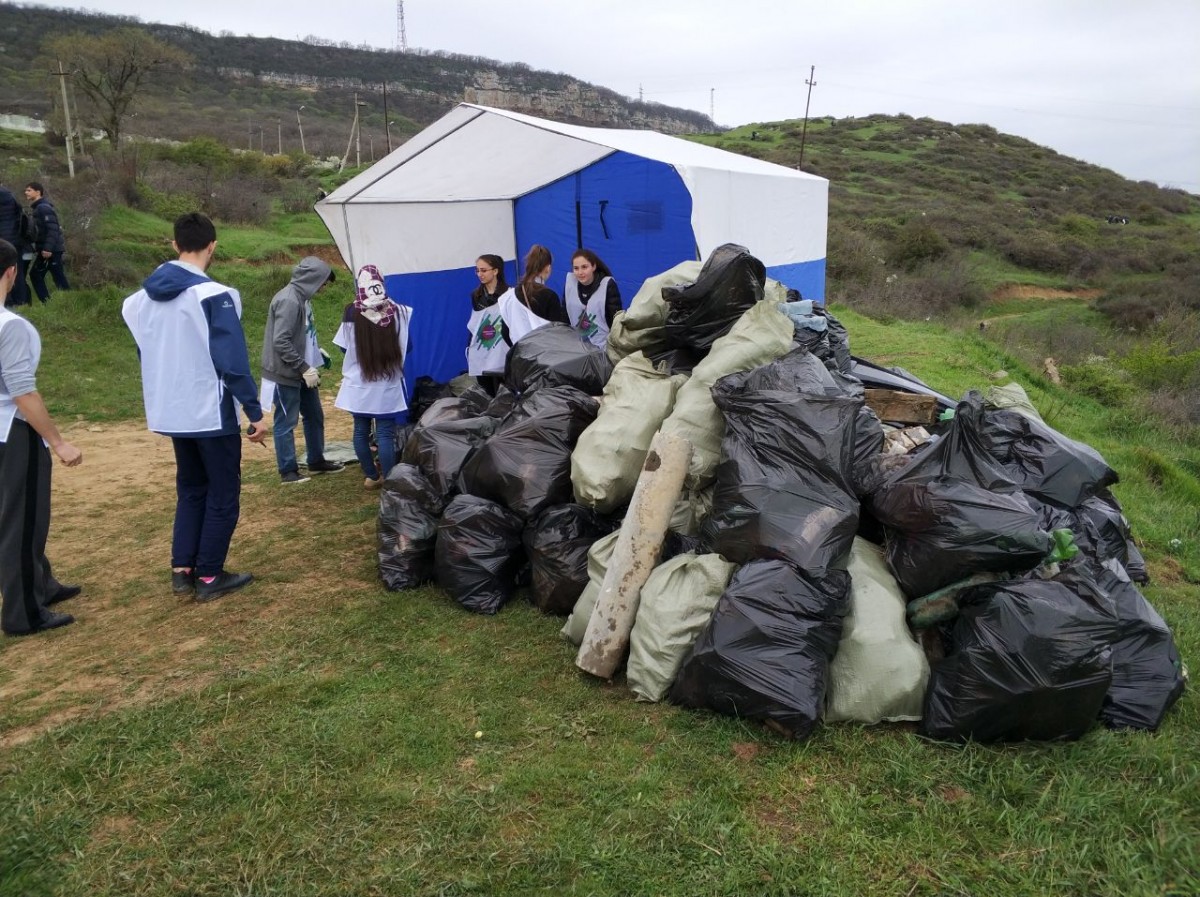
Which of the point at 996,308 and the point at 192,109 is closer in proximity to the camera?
the point at 996,308

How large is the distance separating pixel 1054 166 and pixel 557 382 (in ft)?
156

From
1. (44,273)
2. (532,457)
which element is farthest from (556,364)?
(44,273)

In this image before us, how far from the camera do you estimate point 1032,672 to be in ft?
7.45

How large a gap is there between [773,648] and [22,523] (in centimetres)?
313

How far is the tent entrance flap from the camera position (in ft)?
17.0

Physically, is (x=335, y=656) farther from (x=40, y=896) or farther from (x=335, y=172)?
(x=335, y=172)

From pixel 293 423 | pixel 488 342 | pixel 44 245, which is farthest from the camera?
pixel 44 245

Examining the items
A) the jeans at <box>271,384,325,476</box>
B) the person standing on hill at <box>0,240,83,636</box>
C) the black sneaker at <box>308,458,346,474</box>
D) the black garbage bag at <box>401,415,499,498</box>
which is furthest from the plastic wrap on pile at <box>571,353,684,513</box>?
the black sneaker at <box>308,458,346,474</box>

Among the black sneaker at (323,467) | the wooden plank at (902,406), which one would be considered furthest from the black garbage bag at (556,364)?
the black sneaker at (323,467)

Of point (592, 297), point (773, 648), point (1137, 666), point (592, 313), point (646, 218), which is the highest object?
point (646, 218)

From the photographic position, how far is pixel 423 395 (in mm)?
6215

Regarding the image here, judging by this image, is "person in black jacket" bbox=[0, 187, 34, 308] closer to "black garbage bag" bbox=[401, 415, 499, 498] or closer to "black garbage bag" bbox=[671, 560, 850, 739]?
"black garbage bag" bbox=[401, 415, 499, 498]

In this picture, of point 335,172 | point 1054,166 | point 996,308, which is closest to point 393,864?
point 996,308

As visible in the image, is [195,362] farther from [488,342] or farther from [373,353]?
[488,342]
